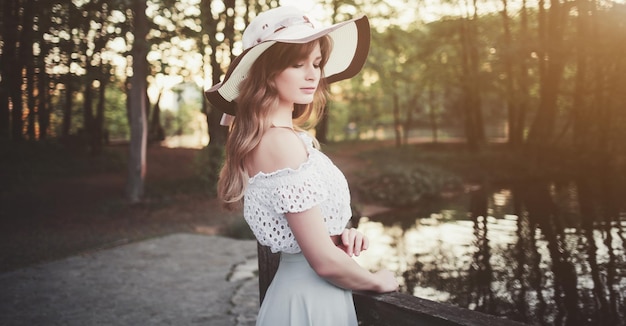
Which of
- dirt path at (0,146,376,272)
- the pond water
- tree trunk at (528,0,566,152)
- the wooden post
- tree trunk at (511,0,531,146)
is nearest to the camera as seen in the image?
the wooden post

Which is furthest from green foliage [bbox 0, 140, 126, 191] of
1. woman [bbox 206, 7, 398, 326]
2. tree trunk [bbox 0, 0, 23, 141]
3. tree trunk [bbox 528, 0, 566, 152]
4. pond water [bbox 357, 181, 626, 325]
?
woman [bbox 206, 7, 398, 326]

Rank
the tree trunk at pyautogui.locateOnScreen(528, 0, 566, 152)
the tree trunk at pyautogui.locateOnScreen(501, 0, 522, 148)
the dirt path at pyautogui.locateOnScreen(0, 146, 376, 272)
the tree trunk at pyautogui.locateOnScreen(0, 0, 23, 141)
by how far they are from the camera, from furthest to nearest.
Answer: the tree trunk at pyautogui.locateOnScreen(501, 0, 522, 148), the tree trunk at pyautogui.locateOnScreen(0, 0, 23, 141), the tree trunk at pyautogui.locateOnScreen(528, 0, 566, 152), the dirt path at pyautogui.locateOnScreen(0, 146, 376, 272)

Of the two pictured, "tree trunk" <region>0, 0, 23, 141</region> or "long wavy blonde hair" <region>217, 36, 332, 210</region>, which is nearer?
"long wavy blonde hair" <region>217, 36, 332, 210</region>

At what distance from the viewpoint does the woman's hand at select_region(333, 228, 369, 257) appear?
1625mm

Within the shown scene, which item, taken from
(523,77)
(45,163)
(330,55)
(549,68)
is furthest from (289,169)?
(523,77)

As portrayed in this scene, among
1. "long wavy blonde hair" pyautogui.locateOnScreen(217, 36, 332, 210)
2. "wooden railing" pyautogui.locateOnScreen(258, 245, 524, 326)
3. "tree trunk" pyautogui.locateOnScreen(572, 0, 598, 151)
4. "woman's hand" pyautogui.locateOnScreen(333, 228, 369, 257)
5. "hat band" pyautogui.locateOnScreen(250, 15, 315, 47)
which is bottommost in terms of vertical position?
"wooden railing" pyautogui.locateOnScreen(258, 245, 524, 326)

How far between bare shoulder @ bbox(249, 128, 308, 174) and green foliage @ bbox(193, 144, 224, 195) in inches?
451

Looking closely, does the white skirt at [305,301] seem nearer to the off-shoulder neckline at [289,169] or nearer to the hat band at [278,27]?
the off-shoulder neckline at [289,169]

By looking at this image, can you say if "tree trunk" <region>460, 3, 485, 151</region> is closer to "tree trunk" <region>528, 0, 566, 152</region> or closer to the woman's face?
"tree trunk" <region>528, 0, 566, 152</region>

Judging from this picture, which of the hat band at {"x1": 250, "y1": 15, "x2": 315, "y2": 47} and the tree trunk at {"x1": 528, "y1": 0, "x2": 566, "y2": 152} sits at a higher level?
the tree trunk at {"x1": 528, "y1": 0, "x2": 566, "y2": 152}

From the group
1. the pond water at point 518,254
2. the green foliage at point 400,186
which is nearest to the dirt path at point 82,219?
the pond water at point 518,254

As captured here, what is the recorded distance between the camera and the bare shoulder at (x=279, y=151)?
57.1 inches

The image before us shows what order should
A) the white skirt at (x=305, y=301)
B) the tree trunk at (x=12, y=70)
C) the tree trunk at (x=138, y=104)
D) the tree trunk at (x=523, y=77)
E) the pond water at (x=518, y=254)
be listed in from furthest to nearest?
the tree trunk at (x=523, y=77) → the tree trunk at (x=12, y=70) → the tree trunk at (x=138, y=104) → the pond water at (x=518, y=254) → the white skirt at (x=305, y=301)

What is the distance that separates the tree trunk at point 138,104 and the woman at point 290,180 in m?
9.83
